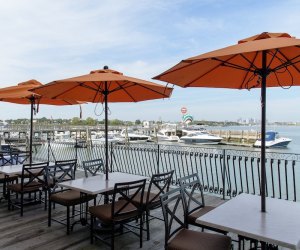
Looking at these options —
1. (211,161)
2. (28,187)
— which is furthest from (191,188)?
(211,161)

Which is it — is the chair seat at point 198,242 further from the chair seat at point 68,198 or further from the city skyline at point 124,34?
the city skyline at point 124,34

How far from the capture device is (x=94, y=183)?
12.5 ft

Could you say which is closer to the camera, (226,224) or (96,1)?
(226,224)

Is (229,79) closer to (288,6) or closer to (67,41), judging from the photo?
(288,6)

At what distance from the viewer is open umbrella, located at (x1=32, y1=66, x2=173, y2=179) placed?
12.1 ft

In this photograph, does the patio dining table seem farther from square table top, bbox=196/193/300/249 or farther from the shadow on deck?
square table top, bbox=196/193/300/249

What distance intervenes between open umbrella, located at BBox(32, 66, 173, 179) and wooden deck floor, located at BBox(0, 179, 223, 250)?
107cm

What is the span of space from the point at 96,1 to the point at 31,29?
11.0ft

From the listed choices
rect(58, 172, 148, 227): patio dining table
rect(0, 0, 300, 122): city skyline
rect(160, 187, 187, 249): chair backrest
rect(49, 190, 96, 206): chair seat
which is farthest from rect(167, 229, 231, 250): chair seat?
rect(0, 0, 300, 122): city skyline

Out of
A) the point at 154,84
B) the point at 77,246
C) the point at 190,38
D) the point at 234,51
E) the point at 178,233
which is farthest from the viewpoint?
the point at 190,38

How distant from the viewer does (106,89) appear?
431 cm

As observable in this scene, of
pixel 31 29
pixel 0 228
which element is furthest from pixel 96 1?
pixel 0 228

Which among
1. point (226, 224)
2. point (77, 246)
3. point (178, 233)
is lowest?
point (77, 246)

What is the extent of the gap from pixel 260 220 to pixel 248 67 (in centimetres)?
164
